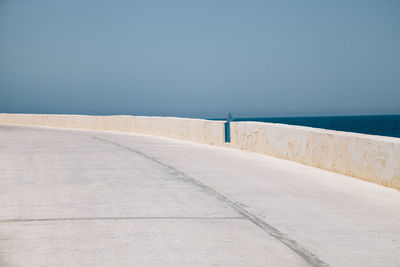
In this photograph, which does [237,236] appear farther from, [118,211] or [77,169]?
[77,169]

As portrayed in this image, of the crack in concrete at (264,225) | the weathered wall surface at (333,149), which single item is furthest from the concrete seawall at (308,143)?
the crack in concrete at (264,225)

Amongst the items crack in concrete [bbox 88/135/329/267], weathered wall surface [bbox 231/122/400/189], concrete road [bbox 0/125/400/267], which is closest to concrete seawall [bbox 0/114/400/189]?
weathered wall surface [bbox 231/122/400/189]

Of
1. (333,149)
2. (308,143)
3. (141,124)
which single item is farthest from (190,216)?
(141,124)

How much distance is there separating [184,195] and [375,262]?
4.39 m

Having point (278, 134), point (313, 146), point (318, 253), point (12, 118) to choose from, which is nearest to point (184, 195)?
point (318, 253)

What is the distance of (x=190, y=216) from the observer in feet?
26.6

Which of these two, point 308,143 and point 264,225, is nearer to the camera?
point 264,225

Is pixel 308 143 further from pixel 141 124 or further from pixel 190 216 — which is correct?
pixel 141 124

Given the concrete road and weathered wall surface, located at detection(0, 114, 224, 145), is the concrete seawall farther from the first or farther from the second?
the concrete road

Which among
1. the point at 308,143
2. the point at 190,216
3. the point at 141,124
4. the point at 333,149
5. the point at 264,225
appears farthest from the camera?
the point at 141,124

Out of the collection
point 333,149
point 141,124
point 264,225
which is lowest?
point 264,225

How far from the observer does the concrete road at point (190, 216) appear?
6.10 meters

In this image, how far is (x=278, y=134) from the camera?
690 inches

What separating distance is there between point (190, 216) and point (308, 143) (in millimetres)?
7998
